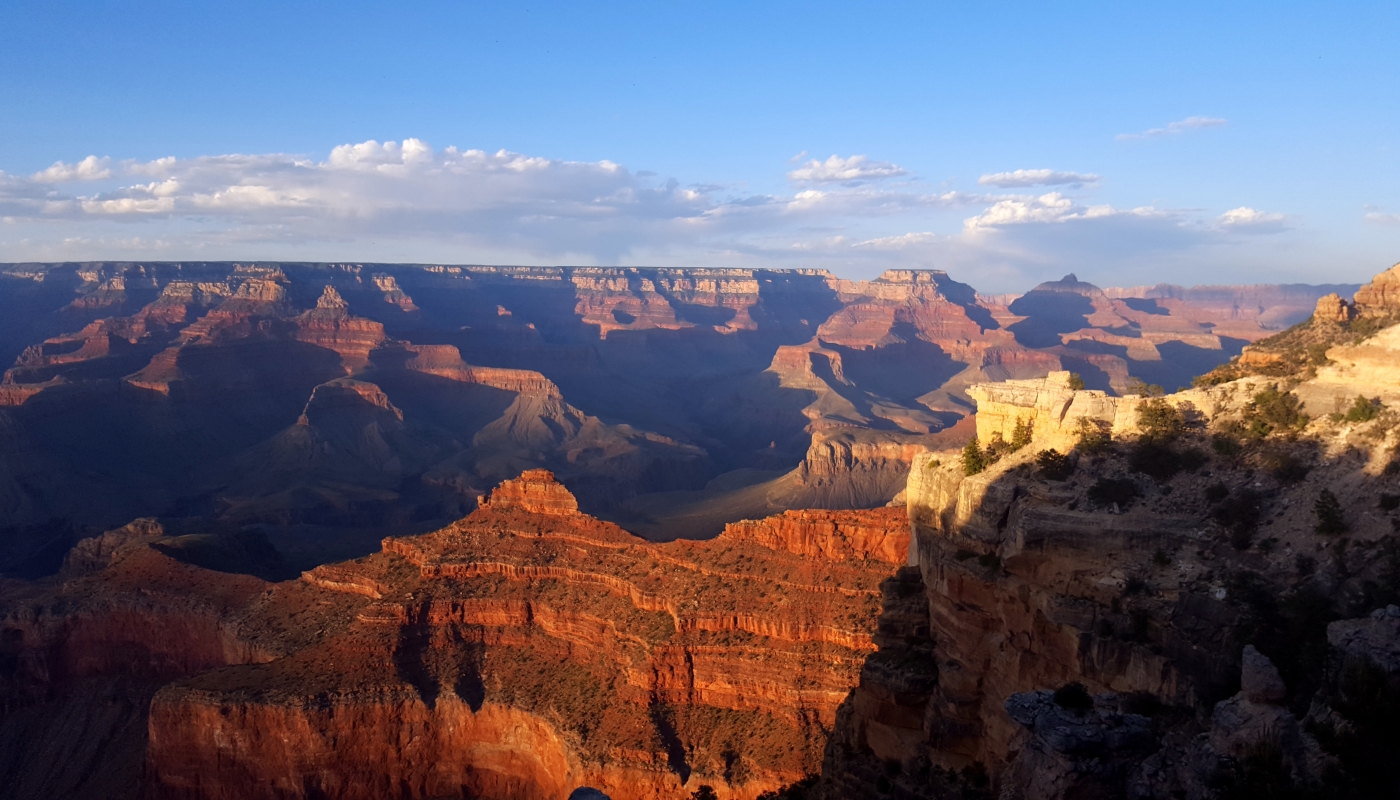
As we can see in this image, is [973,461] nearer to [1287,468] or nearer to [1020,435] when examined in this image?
[1020,435]

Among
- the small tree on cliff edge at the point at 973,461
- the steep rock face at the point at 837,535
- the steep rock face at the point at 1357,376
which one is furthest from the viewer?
the steep rock face at the point at 837,535

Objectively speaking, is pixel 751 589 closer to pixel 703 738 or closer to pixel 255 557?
pixel 703 738

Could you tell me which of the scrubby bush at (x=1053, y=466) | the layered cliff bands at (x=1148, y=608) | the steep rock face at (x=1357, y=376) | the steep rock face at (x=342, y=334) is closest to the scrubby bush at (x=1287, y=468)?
the layered cliff bands at (x=1148, y=608)

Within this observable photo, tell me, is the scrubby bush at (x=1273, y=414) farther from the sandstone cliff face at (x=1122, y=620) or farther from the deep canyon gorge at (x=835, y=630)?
the sandstone cliff face at (x=1122, y=620)

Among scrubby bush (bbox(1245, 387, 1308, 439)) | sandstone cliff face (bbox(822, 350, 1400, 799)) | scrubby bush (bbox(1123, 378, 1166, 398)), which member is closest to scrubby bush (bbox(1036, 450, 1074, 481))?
sandstone cliff face (bbox(822, 350, 1400, 799))

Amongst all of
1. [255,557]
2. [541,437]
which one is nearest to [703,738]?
A: [255,557]
